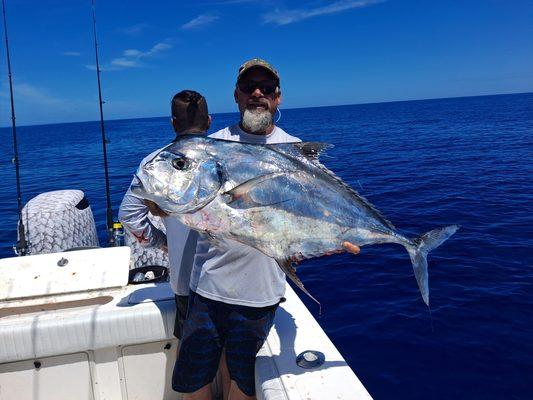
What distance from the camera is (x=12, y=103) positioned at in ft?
22.4

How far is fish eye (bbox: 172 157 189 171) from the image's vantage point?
7.20ft

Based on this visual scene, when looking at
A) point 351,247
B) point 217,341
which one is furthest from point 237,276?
point 351,247

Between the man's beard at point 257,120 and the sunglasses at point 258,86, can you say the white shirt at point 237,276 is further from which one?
the sunglasses at point 258,86

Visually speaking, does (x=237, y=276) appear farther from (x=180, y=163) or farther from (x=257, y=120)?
(x=257, y=120)

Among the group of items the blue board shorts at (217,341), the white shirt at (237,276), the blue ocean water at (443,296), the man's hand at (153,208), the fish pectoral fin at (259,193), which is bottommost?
the blue ocean water at (443,296)

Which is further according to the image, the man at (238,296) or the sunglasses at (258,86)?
the sunglasses at (258,86)

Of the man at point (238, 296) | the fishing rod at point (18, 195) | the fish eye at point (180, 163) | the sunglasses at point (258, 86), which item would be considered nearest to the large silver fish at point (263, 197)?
the fish eye at point (180, 163)

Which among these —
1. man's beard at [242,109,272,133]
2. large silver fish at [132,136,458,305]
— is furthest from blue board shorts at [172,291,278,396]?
man's beard at [242,109,272,133]

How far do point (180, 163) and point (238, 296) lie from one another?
3.19 feet

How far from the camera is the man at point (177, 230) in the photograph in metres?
2.91

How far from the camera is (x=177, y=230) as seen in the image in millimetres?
2898

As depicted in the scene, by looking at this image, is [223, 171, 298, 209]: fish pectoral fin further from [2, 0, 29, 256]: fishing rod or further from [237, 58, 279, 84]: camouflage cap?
[2, 0, 29, 256]: fishing rod

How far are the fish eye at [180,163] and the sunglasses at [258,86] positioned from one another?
35.8 inches

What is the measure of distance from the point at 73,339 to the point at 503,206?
12.4m
